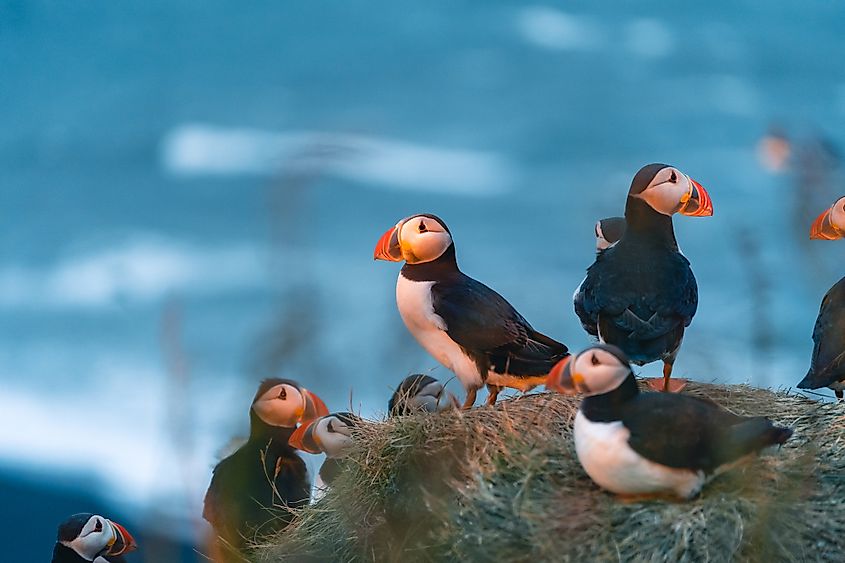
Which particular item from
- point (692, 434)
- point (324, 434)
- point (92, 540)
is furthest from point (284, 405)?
point (692, 434)

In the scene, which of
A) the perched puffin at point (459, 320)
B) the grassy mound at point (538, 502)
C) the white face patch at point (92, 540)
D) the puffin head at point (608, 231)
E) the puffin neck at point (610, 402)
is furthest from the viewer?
the puffin head at point (608, 231)

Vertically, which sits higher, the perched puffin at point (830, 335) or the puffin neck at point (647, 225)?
the puffin neck at point (647, 225)

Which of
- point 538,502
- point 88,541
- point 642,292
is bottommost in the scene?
point 538,502

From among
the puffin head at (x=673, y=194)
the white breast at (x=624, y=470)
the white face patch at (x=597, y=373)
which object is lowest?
the white breast at (x=624, y=470)

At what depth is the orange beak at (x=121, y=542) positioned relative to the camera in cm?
336

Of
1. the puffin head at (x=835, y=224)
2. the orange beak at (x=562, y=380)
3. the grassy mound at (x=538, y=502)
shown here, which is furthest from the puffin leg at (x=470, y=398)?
the puffin head at (x=835, y=224)

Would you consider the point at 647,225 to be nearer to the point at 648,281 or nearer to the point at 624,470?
the point at 648,281

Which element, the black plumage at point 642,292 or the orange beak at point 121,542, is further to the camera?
the orange beak at point 121,542

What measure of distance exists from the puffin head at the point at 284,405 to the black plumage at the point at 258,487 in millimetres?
16

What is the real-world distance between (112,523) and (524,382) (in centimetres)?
139

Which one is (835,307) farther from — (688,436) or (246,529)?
(246,529)

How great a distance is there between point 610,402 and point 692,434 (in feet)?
0.63

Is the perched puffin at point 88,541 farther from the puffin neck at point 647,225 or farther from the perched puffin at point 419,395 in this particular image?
the puffin neck at point 647,225

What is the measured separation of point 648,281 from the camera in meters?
3.16
